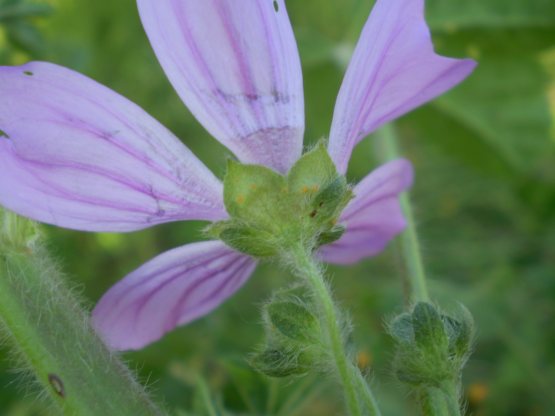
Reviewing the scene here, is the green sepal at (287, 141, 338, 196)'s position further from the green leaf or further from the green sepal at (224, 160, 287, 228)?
the green leaf

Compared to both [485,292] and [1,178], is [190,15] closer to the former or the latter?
[1,178]

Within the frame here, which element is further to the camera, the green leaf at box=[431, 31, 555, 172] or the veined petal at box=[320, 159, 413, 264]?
the green leaf at box=[431, 31, 555, 172]

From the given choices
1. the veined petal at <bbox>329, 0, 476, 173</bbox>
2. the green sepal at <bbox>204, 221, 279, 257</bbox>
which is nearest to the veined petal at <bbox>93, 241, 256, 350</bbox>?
the green sepal at <bbox>204, 221, 279, 257</bbox>

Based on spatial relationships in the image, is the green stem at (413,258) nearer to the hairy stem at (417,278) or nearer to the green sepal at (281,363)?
the hairy stem at (417,278)

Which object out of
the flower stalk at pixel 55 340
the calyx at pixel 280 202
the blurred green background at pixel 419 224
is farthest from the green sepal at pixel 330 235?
the blurred green background at pixel 419 224

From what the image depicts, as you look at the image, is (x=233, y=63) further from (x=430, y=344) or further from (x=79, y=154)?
(x=430, y=344)

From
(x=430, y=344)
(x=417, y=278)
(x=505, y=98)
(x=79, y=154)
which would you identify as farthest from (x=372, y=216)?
(x=505, y=98)
